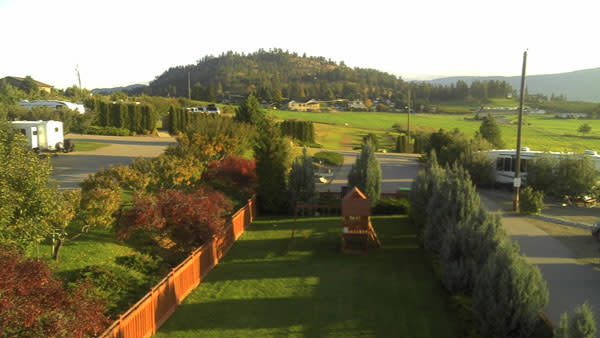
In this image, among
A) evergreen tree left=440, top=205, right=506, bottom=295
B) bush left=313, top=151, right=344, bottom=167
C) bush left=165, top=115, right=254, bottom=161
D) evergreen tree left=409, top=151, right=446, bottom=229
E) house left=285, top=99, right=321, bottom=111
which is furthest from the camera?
house left=285, top=99, right=321, bottom=111

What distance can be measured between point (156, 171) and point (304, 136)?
37.7 metres

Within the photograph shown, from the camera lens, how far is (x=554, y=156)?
2347 centimetres

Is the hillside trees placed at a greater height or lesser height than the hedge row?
lesser

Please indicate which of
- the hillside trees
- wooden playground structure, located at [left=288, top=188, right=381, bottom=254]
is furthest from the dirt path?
wooden playground structure, located at [left=288, top=188, right=381, bottom=254]

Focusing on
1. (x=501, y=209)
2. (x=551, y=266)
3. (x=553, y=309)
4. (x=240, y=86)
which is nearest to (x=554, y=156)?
(x=501, y=209)

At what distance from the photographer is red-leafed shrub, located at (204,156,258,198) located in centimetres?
1995

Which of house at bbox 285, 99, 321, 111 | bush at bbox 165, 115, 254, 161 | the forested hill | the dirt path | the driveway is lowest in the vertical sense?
the dirt path

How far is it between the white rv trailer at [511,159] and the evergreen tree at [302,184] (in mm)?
12138

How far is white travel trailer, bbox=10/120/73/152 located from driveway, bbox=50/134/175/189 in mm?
842

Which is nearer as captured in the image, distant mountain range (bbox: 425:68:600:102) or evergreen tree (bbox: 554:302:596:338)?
evergreen tree (bbox: 554:302:596:338)

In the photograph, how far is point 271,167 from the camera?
20.2 metres

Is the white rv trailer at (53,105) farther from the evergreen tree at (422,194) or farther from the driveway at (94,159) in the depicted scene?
the evergreen tree at (422,194)

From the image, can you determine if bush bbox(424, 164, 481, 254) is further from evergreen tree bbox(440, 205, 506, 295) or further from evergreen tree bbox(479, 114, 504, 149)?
evergreen tree bbox(479, 114, 504, 149)

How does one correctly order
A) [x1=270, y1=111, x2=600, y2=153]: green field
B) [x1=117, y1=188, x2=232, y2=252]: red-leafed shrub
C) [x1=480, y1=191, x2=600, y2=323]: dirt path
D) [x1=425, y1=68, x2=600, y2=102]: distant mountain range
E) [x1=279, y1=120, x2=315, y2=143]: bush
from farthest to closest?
1. [x1=425, y1=68, x2=600, y2=102]: distant mountain range
2. [x1=279, y1=120, x2=315, y2=143]: bush
3. [x1=270, y1=111, x2=600, y2=153]: green field
4. [x1=117, y1=188, x2=232, y2=252]: red-leafed shrub
5. [x1=480, y1=191, x2=600, y2=323]: dirt path
